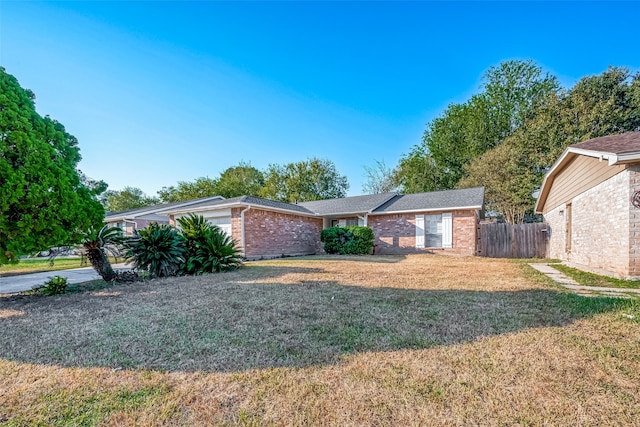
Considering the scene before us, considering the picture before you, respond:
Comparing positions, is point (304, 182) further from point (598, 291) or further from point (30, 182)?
point (598, 291)

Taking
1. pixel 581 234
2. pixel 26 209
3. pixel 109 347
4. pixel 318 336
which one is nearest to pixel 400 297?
pixel 318 336

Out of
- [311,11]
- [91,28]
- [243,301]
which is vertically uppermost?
[311,11]

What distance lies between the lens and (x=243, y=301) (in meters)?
4.60

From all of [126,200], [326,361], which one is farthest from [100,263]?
[126,200]

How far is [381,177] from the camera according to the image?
31.1m

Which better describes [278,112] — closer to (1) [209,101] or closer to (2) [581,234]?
(1) [209,101]

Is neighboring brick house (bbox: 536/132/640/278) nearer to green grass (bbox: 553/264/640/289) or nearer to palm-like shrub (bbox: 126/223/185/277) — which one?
green grass (bbox: 553/264/640/289)

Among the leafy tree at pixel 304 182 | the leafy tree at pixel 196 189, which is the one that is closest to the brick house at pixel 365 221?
the leafy tree at pixel 196 189

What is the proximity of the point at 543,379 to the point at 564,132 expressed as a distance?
2338cm

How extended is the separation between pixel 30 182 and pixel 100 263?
2546mm

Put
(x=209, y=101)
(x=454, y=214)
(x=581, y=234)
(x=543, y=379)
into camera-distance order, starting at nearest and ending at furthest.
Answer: (x=543, y=379)
(x=581, y=234)
(x=209, y=101)
(x=454, y=214)

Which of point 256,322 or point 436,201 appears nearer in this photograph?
point 256,322

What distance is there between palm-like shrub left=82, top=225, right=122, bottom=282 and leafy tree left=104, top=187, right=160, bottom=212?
114 ft

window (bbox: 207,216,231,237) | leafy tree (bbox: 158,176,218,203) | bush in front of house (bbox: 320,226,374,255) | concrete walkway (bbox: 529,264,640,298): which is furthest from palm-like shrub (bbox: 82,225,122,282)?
leafy tree (bbox: 158,176,218,203)
